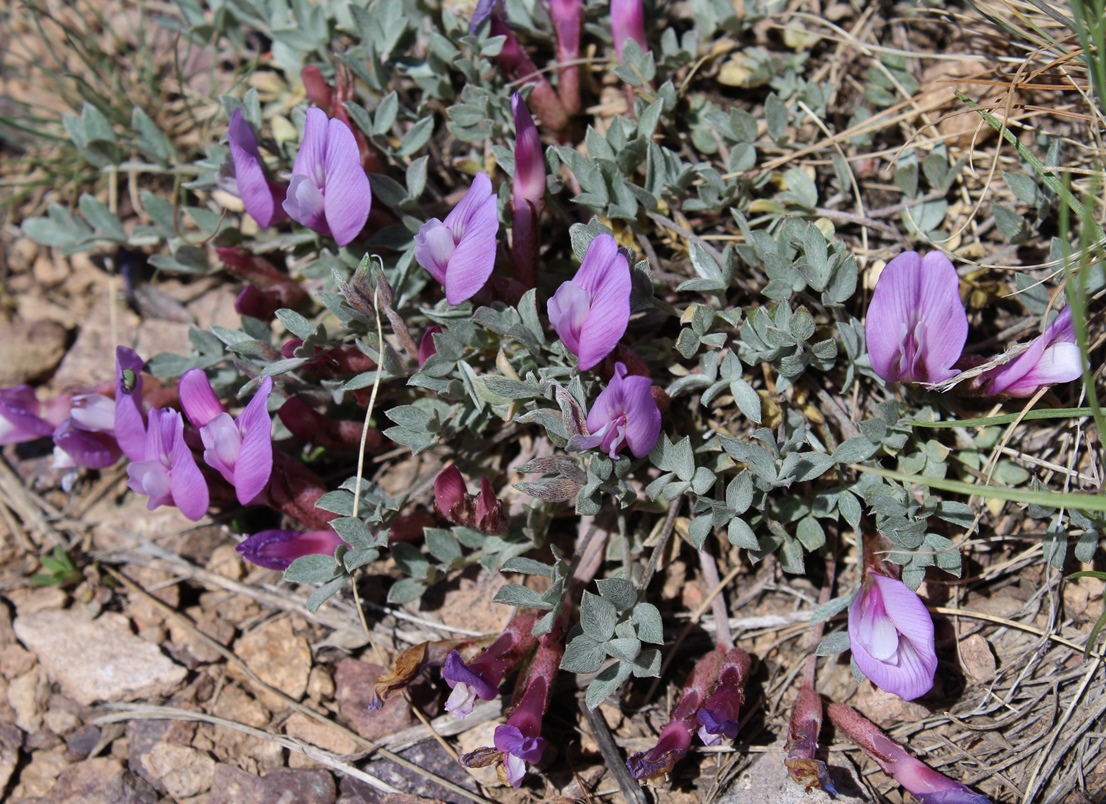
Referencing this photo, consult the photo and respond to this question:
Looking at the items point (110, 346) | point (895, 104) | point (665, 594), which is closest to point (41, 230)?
point (110, 346)

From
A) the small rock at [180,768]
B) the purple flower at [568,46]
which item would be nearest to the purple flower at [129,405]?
the small rock at [180,768]

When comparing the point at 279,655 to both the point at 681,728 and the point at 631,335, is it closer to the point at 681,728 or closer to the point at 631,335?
the point at 681,728

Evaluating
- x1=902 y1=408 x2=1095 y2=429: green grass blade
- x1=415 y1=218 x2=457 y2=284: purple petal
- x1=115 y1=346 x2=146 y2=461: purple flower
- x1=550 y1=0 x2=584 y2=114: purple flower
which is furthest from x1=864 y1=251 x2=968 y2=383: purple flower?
x1=115 y1=346 x2=146 y2=461: purple flower

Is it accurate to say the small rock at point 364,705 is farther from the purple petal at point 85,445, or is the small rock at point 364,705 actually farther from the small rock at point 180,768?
the purple petal at point 85,445

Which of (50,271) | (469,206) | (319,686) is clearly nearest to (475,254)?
(469,206)

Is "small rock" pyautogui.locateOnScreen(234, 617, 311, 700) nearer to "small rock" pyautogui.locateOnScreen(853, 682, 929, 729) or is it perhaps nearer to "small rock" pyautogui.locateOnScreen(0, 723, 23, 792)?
"small rock" pyautogui.locateOnScreen(0, 723, 23, 792)

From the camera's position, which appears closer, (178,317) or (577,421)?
(577,421)

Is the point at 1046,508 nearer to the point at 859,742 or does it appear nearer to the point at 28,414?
the point at 859,742
